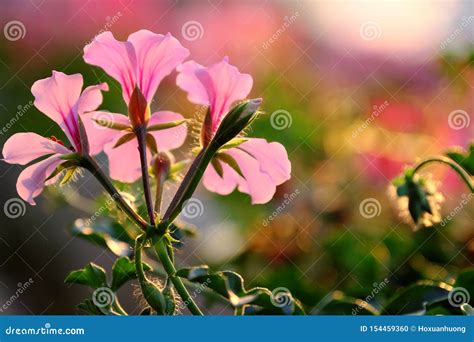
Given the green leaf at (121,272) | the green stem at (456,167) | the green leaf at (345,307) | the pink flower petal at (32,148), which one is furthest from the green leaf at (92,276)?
the green stem at (456,167)

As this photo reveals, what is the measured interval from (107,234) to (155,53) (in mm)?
272

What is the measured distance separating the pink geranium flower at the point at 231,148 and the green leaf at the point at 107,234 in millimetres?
137

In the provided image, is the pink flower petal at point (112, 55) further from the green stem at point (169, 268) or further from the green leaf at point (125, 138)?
the green stem at point (169, 268)

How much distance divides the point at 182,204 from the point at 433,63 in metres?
0.69

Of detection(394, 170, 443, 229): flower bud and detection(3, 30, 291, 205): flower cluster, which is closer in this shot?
detection(3, 30, 291, 205): flower cluster

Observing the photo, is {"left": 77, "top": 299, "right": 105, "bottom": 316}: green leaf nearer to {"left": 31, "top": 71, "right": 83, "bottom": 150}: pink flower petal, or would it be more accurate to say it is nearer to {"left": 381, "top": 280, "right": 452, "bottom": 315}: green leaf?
{"left": 31, "top": 71, "right": 83, "bottom": 150}: pink flower petal

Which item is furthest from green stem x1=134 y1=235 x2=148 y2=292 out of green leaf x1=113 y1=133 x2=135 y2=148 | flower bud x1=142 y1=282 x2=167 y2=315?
green leaf x1=113 y1=133 x2=135 y2=148

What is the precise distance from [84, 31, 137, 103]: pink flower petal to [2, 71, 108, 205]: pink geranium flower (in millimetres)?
32

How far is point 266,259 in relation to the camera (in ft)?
3.98

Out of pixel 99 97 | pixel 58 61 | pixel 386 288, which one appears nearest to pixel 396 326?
pixel 386 288

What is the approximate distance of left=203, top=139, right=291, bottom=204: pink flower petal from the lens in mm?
815

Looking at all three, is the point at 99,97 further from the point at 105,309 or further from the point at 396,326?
the point at 396,326

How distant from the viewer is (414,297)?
3.04ft

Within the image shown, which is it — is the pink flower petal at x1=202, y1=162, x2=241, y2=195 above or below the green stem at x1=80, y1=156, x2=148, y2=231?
above
